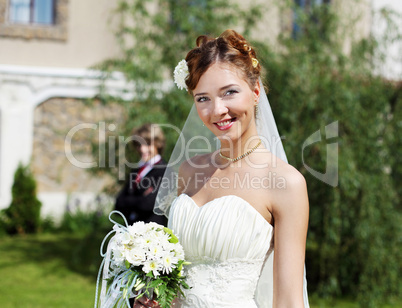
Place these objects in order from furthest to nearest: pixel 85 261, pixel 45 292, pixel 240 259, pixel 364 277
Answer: pixel 85 261 → pixel 45 292 → pixel 364 277 → pixel 240 259

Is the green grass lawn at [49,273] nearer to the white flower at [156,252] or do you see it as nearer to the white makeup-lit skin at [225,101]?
the white flower at [156,252]

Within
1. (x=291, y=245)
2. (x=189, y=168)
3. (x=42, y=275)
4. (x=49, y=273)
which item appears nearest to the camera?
(x=291, y=245)

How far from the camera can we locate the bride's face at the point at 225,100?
82.1 inches

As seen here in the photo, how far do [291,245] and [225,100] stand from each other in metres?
0.66

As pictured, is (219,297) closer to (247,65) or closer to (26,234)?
(247,65)

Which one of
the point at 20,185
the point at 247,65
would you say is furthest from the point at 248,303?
the point at 20,185

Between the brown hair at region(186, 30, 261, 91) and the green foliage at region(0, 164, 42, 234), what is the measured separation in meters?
8.49

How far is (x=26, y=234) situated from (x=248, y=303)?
8.82 meters

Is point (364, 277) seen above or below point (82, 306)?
above

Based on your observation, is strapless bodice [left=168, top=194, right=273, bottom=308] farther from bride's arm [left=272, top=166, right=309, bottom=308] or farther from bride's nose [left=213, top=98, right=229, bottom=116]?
bride's nose [left=213, top=98, right=229, bottom=116]

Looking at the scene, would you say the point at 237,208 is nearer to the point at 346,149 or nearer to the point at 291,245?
the point at 291,245

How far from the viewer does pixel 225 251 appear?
213 centimetres

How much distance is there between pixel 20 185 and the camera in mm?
9945

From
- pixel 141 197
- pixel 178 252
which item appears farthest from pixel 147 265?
pixel 141 197
